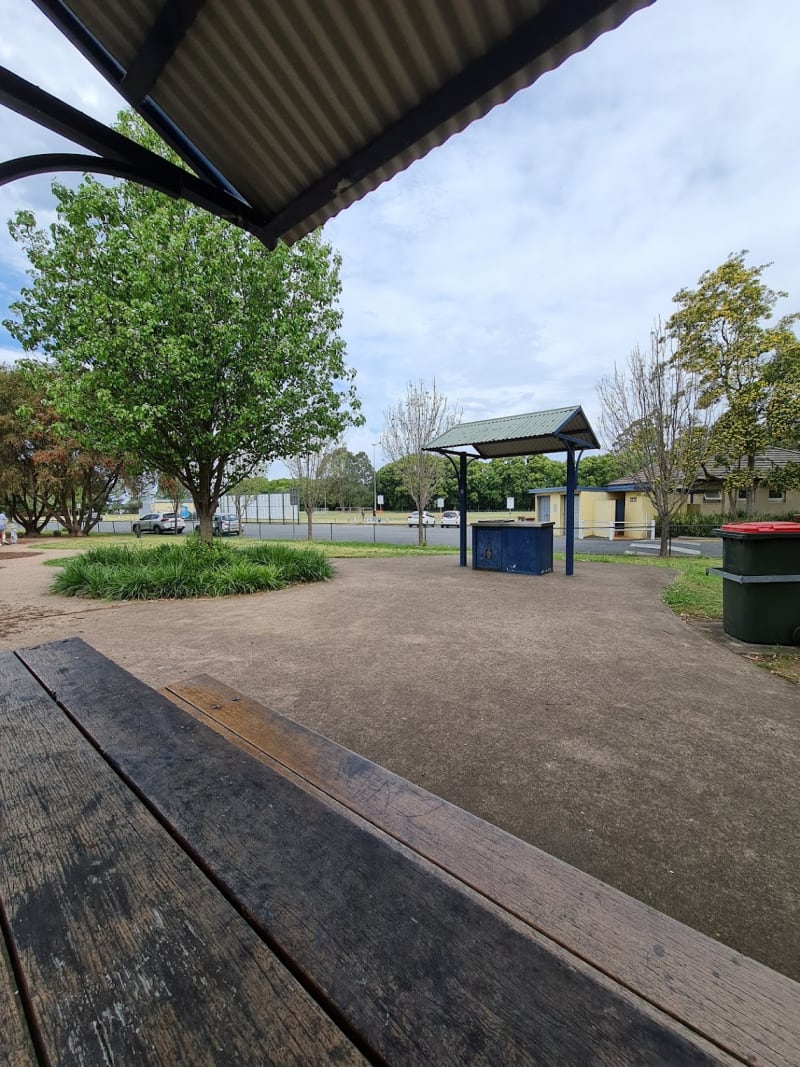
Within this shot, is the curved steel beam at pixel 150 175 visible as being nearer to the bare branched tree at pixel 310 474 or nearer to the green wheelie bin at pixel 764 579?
the green wheelie bin at pixel 764 579

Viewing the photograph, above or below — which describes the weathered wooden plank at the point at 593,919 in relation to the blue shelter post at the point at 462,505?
below

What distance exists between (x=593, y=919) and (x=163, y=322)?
366 inches

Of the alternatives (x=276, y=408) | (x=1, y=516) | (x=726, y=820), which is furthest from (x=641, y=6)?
(x=1, y=516)

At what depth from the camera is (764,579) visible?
4.69 meters

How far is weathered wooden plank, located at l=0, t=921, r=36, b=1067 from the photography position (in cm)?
58

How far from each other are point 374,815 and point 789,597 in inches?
204

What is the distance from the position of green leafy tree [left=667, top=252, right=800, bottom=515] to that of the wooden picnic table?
21187 mm

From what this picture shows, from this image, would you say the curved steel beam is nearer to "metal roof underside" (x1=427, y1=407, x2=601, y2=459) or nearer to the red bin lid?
the red bin lid

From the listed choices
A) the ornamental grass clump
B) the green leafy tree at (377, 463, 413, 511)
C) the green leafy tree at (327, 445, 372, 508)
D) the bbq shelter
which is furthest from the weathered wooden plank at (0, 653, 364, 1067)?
the green leafy tree at (377, 463, 413, 511)

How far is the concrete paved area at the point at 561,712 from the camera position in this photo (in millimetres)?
1952

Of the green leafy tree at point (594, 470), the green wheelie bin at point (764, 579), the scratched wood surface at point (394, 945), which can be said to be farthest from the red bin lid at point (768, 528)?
the green leafy tree at point (594, 470)

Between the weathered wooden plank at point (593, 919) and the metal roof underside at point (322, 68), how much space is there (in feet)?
7.58

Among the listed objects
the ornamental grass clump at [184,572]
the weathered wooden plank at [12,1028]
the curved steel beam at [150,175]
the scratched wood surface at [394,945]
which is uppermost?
the curved steel beam at [150,175]

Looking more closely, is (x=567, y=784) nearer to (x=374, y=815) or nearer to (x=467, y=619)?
(x=374, y=815)
